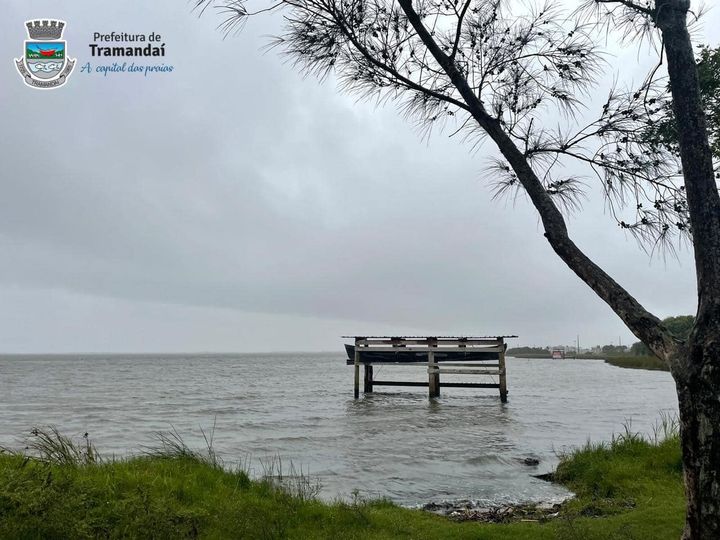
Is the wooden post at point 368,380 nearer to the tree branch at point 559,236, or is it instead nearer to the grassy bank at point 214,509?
the grassy bank at point 214,509

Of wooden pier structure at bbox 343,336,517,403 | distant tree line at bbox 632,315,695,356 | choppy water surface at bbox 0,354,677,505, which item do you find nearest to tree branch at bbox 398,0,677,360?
distant tree line at bbox 632,315,695,356

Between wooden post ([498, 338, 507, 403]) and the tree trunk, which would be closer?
the tree trunk

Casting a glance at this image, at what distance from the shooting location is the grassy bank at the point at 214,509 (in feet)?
16.1

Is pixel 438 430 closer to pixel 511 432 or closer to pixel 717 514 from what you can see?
pixel 511 432

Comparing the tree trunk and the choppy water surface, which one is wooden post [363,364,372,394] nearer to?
the choppy water surface

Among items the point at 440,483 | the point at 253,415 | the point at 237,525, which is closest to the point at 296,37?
the point at 237,525

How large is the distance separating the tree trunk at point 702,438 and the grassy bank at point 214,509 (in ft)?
5.37

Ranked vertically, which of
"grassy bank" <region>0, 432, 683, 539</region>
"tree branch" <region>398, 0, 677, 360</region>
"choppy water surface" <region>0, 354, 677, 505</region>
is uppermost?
"tree branch" <region>398, 0, 677, 360</region>

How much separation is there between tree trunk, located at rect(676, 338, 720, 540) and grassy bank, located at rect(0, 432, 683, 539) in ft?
5.37

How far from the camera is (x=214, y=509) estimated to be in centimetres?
595

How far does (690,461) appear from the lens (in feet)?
12.4

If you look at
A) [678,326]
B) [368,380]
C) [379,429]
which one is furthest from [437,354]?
[678,326]

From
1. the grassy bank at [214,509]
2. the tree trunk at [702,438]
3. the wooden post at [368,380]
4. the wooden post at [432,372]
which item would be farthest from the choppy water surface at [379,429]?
the tree trunk at [702,438]

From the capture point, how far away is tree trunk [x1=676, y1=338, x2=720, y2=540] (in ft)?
11.9
